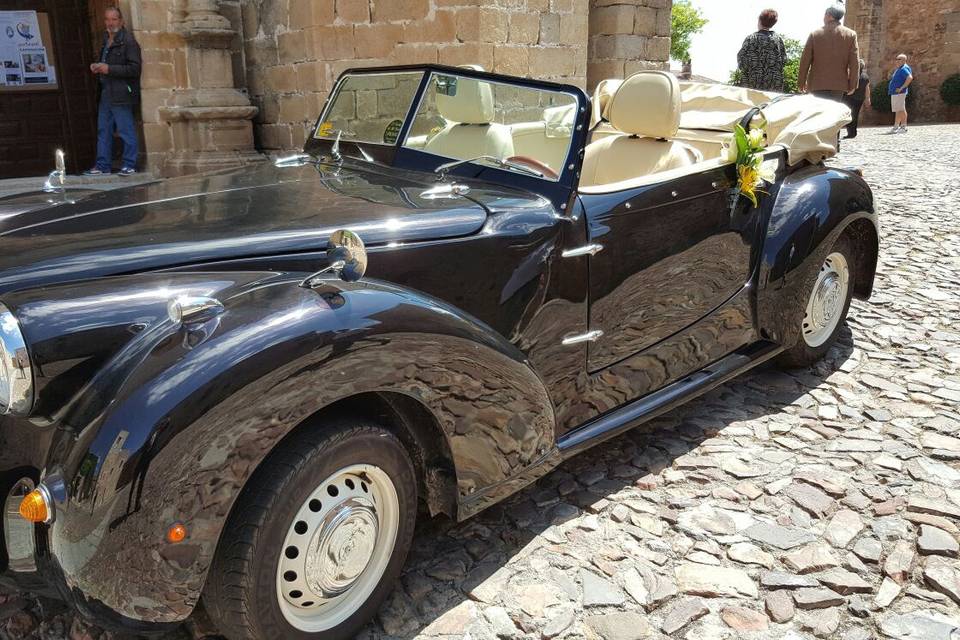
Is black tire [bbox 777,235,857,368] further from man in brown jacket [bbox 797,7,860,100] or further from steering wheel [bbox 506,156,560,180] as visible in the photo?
man in brown jacket [bbox 797,7,860,100]

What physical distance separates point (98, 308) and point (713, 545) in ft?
6.43

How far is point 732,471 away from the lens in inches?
118

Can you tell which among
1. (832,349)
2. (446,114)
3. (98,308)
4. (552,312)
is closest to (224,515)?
(98,308)

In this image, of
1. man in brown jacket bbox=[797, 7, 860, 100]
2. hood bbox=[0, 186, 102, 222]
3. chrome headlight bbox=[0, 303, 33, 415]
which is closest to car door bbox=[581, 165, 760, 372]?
chrome headlight bbox=[0, 303, 33, 415]

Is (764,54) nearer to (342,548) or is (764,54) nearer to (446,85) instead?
(446,85)

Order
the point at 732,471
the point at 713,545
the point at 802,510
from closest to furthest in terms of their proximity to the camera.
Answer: the point at 713,545 < the point at 802,510 < the point at 732,471

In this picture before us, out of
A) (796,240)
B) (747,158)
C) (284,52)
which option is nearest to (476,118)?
(747,158)

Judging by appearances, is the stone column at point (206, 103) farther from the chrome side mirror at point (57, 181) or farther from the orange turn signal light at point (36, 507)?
the orange turn signal light at point (36, 507)

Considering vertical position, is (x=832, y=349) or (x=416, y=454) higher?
(x=416, y=454)

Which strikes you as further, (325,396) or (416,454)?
(416,454)

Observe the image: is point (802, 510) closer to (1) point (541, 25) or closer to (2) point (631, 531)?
(2) point (631, 531)

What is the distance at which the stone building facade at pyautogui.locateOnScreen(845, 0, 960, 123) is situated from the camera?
69.4 feet

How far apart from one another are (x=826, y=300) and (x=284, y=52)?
5.52m

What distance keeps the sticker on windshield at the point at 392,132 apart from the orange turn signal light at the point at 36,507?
Answer: 1.80m
